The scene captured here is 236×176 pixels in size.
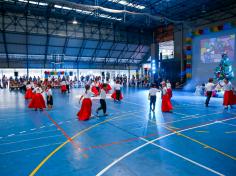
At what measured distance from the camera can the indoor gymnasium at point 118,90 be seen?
5.27 metres

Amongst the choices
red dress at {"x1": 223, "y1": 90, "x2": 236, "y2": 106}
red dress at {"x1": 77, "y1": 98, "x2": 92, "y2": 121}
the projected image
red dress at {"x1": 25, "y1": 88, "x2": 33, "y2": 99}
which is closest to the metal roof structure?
the projected image

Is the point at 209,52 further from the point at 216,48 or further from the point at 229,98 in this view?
the point at 229,98

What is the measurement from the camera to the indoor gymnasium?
17.3 ft

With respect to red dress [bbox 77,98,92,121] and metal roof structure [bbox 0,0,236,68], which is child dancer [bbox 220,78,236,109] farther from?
metal roof structure [bbox 0,0,236,68]

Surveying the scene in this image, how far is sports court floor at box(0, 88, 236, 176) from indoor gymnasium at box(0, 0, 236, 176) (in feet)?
0.10

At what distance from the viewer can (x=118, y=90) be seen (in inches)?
651

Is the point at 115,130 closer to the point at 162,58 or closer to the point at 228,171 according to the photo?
the point at 228,171

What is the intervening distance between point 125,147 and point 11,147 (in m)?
3.35

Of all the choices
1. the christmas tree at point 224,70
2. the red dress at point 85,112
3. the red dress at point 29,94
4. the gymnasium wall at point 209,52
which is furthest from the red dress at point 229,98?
the red dress at point 29,94

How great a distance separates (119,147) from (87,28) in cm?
2825

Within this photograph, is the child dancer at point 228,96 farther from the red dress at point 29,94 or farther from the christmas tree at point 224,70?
the red dress at point 29,94

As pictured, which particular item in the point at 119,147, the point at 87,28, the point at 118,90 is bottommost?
the point at 119,147

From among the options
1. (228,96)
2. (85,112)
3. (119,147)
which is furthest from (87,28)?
(119,147)

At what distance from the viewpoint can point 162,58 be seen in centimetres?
3384
